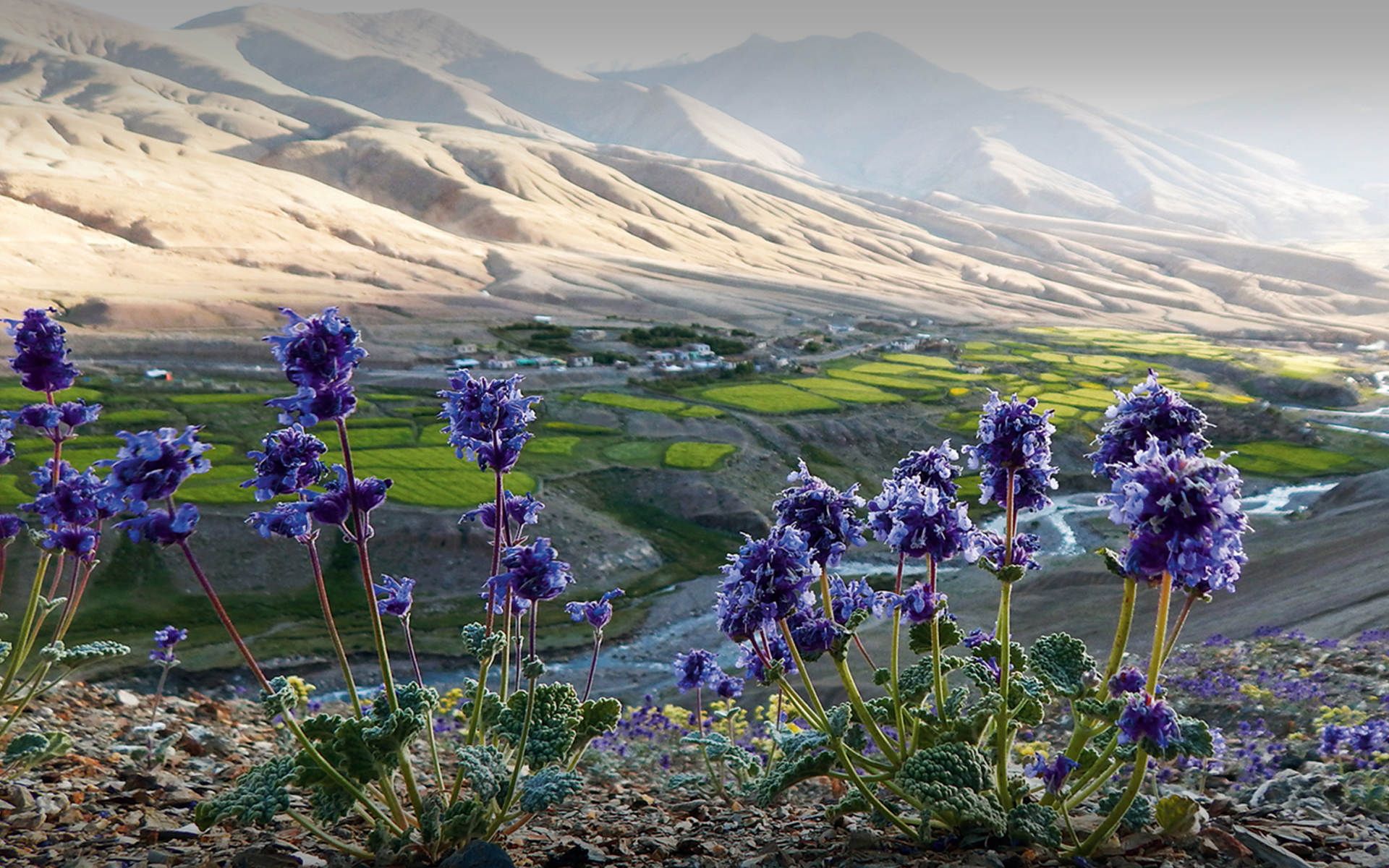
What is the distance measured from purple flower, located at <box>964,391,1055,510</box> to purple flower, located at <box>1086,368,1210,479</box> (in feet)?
0.90

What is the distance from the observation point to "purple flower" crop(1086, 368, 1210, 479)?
4.05 meters

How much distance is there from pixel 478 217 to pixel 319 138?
5782 cm

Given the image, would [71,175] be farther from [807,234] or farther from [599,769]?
[599,769]

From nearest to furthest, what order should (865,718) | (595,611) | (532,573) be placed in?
(865,718) → (532,573) → (595,611)

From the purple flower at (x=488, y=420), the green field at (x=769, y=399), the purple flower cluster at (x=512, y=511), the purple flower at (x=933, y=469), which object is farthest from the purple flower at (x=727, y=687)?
the green field at (x=769, y=399)

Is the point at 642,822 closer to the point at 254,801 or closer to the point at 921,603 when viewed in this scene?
the point at 921,603

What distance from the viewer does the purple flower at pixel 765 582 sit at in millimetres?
4051

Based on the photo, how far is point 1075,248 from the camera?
17975 cm

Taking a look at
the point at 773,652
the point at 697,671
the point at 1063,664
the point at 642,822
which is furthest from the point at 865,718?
the point at 697,671

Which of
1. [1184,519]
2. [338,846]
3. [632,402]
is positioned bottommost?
[632,402]

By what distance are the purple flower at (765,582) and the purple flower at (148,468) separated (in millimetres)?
2321

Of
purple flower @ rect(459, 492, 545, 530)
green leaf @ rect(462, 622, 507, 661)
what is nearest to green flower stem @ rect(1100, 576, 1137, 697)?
green leaf @ rect(462, 622, 507, 661)

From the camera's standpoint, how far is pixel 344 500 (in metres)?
4.05

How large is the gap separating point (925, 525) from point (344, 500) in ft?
9.02
